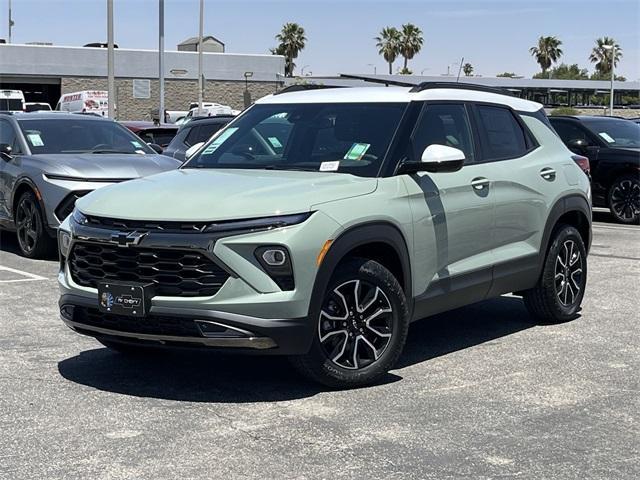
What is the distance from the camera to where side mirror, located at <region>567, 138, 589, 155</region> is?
621 inches

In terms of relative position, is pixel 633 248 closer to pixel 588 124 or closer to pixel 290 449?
pixel 588 124

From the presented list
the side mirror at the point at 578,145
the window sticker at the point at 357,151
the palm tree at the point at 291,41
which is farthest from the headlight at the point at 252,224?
the palm tree at the point at 291,41

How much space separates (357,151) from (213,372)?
5.35 ft

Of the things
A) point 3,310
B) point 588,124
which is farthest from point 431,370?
point 588,124

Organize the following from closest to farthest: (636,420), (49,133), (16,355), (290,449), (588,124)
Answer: (290,449), (636,420), (16,355), (49,133), (588,124)

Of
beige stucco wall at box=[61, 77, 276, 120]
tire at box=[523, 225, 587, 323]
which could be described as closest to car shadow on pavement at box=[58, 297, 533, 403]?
tire at box=[523, 225, 587, 323]

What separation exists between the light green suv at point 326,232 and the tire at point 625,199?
8.53 metres

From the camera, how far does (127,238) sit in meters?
5.29

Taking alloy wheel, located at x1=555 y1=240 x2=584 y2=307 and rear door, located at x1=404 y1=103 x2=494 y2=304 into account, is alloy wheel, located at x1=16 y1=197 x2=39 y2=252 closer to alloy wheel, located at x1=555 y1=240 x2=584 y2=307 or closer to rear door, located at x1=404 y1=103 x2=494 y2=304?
rear door, located at x1=404 y1=103 x2=494 y2=304

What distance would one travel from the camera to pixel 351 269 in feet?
18.1

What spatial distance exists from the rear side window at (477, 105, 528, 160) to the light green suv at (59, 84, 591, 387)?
0.02 m

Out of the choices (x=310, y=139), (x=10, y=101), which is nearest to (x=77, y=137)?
(x=310, y=139)

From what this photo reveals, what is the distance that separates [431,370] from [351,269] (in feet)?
3.41

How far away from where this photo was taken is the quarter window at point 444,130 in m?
6.30
